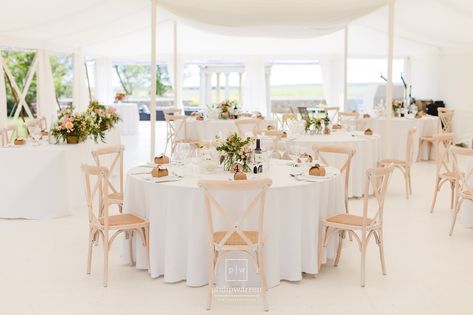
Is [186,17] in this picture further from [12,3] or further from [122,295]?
[122,295]

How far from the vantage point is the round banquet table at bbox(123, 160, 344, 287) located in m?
4.59

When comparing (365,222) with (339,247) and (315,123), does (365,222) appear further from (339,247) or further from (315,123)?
(315,123)

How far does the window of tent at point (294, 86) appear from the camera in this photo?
19.3 metres

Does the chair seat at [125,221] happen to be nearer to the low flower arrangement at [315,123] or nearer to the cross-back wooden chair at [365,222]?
the cross-back wooden chair at [365,222]

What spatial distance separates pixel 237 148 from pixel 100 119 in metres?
3.49

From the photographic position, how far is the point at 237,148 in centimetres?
509

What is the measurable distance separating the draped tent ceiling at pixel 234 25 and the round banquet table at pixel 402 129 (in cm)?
192

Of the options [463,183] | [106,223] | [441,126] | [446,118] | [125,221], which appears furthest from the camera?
[446,118]

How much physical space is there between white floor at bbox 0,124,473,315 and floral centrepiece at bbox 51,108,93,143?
139 centimetres

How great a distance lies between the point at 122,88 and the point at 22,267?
14872 millimetres

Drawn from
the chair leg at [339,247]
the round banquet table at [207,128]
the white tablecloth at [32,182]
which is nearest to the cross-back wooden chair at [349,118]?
the round banquet table at [207,128]

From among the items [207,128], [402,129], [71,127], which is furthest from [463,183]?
[207,128]

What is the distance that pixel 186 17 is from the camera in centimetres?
830

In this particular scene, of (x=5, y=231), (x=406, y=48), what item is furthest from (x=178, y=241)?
(x=406, y=48)
